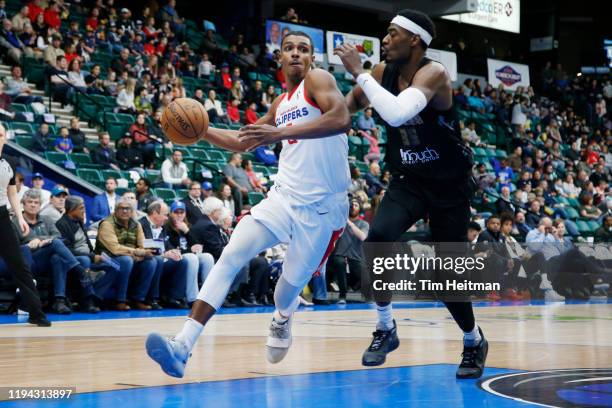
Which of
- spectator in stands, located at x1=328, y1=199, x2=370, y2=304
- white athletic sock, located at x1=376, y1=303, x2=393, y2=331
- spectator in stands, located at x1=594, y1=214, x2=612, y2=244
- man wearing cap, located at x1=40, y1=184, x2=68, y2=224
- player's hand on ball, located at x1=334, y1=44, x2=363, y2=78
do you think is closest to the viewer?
player's hand on ball, located at x1=334, y1=44, x2=363, y2=78

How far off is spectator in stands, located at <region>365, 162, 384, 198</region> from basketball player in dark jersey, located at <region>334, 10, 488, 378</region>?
1119cm

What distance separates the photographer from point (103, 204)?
1219 centimetres

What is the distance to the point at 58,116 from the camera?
1534 cm

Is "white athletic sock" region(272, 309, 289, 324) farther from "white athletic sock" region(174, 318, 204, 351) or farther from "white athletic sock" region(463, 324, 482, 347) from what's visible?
"white athletic sock" region(463, 324, 482, 347)

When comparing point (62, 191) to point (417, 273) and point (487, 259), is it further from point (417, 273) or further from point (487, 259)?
point (487, 259)

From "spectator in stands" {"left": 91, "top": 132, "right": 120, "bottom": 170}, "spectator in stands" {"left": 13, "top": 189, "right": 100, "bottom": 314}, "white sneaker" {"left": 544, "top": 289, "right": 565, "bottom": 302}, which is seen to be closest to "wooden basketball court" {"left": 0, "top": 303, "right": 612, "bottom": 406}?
"spectator in stands" {"left": 13, "top": 189, "right": 100, "bottom": 314}

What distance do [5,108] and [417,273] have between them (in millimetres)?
6755

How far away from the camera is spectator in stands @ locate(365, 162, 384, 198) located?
16.7 metres

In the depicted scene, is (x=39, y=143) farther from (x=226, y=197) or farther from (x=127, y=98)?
(x=226, y=197)

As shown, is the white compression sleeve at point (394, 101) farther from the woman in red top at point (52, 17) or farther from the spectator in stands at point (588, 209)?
the spectator in stands at point (588, 209)

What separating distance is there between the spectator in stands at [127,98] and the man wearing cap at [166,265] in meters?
4.99

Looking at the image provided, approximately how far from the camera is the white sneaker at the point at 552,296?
1551 cm

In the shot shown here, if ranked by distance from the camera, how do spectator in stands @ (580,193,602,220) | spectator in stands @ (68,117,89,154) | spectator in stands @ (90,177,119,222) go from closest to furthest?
1. spectator in stands @ (90,177,119,222)
2. spectator in stands @ (68,117,89,154)
3. spectator in stands @ (580,193,602,220)

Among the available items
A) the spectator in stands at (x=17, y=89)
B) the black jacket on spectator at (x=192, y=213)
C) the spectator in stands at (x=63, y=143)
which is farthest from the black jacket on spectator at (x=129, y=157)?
the black jacket on spectator at (x=192, y=213)
